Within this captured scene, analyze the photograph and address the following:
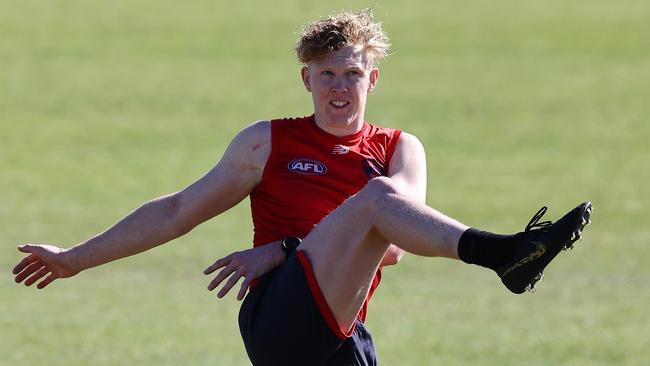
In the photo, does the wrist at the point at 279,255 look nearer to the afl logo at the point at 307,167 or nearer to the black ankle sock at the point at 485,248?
the afl logo at the point at 307,167

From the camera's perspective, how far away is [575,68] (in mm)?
21891

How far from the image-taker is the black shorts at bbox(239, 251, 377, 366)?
5070 mm

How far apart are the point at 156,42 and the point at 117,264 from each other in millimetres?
10968

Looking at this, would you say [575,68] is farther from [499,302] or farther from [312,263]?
[312,263]

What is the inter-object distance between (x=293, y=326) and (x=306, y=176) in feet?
2.22

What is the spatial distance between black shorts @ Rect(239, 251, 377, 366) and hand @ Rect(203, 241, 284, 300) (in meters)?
0.08

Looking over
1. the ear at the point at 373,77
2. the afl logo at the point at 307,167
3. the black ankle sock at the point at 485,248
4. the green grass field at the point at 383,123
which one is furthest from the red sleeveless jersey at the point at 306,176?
the green grass field at the point at 383,123

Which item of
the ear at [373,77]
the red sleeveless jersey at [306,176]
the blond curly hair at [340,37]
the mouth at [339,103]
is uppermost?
the blond curly hair at [340,37]

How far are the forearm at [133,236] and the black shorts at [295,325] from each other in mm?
550

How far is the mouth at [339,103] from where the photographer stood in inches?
216

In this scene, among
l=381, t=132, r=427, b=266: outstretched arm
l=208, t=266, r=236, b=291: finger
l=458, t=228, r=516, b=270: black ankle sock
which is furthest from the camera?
l=381, t=132, r=427, b=266: outstretched arm

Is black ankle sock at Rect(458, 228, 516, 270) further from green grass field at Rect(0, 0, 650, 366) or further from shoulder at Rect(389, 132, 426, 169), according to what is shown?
green grass field at Rect(0, 0, 650, 366)

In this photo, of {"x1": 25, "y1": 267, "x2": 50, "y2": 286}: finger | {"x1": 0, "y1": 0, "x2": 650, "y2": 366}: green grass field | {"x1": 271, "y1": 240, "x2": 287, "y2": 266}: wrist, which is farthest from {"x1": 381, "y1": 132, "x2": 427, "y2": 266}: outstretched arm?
{"x1": 0, "y1": 0, "x2": 650, "y2": 366}: green grass field

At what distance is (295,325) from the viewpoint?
200 inches
